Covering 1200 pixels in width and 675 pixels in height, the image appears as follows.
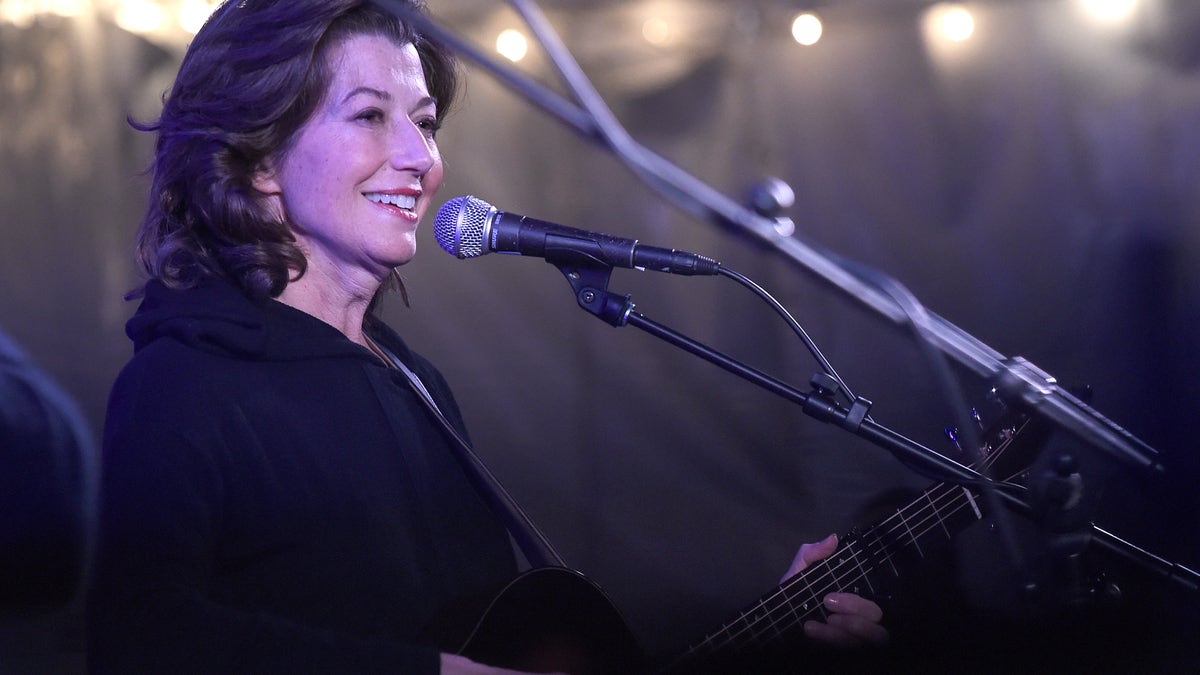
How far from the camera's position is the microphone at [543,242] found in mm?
1256

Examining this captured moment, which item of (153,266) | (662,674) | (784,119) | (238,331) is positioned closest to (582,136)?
(662,674)

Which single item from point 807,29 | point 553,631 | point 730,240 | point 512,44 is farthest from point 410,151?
point 807,29

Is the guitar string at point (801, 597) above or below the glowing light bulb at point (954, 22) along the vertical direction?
below

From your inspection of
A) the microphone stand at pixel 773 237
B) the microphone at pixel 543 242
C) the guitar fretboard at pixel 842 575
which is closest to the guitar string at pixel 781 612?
the guitar fretboard at pixel 842 575

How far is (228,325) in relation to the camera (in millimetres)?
1437

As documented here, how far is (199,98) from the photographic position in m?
1.65

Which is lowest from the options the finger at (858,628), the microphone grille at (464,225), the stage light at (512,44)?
the finger at (858,628)

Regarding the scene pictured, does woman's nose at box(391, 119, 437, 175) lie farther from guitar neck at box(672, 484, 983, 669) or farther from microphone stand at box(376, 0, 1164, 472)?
guitar neck at box(672, 484, 983, 669)

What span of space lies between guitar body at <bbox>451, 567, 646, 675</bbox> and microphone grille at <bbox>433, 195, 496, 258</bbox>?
53cm

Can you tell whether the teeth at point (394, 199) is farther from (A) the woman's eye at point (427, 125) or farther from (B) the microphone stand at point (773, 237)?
(B) the microphone stand at point (773, 237)

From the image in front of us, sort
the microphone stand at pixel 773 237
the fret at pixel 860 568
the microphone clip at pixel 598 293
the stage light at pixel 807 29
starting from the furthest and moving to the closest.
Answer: the stage light at pixel 807 29, the fret at pixel 860 568, the microphone clip at pixel 598 293, the microphone stand at pixel 773 237

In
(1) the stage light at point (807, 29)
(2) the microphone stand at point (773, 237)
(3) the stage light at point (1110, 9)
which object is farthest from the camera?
(1) the stage light at point (807, 29)

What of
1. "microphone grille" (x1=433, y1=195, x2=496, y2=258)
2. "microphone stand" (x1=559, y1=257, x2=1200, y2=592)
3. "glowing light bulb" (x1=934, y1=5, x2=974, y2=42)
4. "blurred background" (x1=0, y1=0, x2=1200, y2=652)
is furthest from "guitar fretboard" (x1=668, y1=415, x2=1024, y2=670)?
"glowing light bulb" (x1=934, y1=5, x2=974, y2=42)

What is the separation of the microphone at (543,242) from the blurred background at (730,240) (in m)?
2.03
